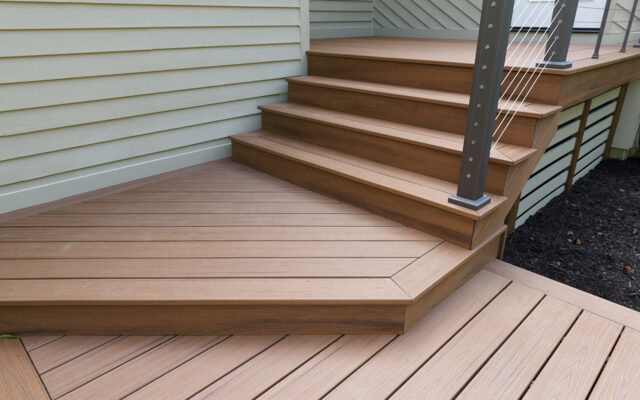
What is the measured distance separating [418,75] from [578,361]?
172 cm

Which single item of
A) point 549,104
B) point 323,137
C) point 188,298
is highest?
point 549,104

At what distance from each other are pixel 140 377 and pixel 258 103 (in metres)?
2.04

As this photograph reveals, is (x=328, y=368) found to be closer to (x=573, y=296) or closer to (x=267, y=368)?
(x=267, y=368)

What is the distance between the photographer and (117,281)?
1611mm

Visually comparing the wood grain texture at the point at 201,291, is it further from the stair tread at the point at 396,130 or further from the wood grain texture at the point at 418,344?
the stair tread at the point at 396,130

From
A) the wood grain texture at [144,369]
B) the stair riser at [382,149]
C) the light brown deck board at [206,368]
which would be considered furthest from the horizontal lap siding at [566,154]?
the wood grain texture at [144,369]

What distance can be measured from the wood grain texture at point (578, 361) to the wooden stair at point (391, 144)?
49 cm

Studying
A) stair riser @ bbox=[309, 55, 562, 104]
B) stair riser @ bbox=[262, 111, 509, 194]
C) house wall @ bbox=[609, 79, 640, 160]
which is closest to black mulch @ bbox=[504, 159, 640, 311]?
house wall @ bbox=[609, 79, 640, 160]

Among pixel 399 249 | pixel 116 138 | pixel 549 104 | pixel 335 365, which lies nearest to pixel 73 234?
pixel 116 138

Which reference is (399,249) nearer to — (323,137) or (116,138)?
(323,137)

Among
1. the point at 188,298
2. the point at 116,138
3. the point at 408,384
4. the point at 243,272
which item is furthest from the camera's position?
the point at 116,138

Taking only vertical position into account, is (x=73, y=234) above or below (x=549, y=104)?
below

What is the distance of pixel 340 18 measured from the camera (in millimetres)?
4426

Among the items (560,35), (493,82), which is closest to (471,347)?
(493,82)
